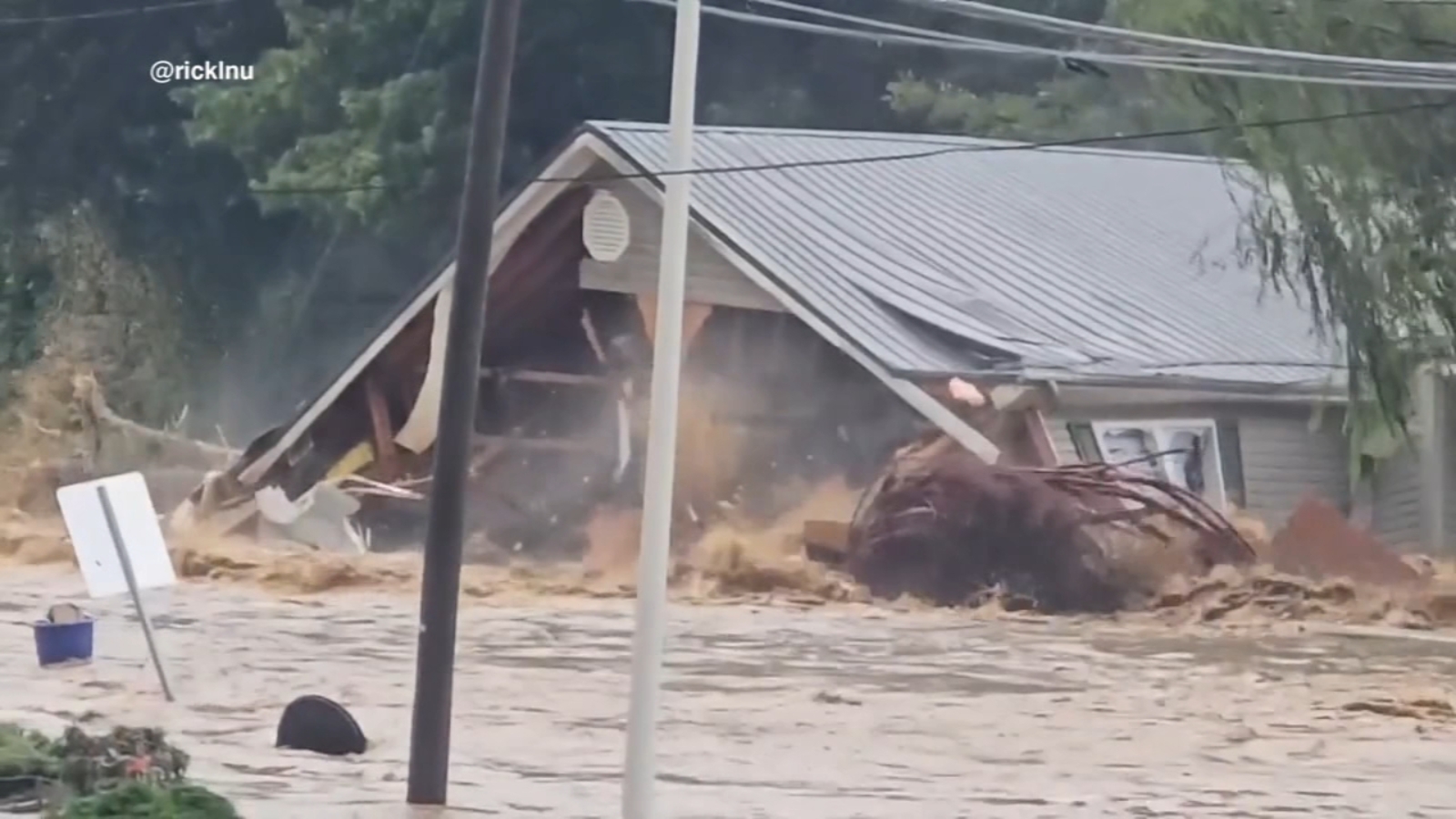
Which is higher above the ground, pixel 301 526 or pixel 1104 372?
pixel 1104 372

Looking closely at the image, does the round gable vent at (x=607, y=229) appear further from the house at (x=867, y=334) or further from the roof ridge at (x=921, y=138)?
the roof ridge at (x=921, y=138)

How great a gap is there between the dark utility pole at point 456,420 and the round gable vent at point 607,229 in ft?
57.4

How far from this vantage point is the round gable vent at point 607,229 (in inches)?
1199

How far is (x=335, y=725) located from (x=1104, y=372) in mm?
15407

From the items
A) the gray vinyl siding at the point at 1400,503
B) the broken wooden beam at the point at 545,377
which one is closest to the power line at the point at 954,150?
the broken wooden beam at the point at 545,377

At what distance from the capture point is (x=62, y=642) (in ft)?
66.9

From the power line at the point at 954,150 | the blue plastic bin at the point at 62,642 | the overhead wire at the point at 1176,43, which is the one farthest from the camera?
the blue plastic bin at the point at 62,642

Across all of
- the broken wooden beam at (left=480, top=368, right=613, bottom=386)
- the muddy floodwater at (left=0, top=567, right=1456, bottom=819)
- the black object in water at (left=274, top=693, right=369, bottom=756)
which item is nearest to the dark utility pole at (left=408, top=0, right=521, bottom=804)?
the muddy floodwater at (left=0, top=567, right=1456, bottom=819)

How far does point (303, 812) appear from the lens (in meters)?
13.0

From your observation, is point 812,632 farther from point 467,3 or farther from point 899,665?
point 467,3

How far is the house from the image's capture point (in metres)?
29.4

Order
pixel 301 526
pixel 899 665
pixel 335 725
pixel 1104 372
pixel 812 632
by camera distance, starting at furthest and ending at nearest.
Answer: pixel 301 526 < pixel 1104 372 < pixel 812 632 < pixel 899 665 < pixel 335 725

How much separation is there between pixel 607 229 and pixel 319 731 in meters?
15.7

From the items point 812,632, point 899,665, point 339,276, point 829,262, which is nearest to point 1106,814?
point 899,665
